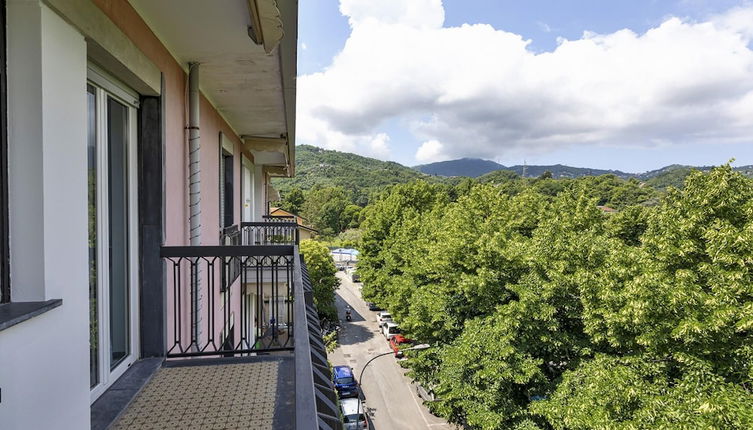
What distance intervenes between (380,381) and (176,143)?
18.4m

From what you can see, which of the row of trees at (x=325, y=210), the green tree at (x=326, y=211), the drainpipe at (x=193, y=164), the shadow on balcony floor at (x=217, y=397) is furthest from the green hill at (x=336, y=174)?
the shadow on balcony floor at (x=217, y=397)

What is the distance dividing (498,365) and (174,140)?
10.2m

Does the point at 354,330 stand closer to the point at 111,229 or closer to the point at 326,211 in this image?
the point at 111,229

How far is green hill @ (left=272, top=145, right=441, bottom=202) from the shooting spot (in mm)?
112594

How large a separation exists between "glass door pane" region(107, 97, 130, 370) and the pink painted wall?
44 cm

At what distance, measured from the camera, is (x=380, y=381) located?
2002 centimetres

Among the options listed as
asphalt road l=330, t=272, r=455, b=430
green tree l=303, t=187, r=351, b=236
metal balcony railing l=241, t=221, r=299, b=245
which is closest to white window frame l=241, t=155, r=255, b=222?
metal balcony railing l=241, t=221, r=299, b=245

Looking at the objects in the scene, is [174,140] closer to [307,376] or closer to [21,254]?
[21,254]

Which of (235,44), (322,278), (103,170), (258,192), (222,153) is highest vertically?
(235,44)

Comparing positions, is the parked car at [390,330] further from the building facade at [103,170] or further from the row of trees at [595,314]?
the building facade at [103,170]

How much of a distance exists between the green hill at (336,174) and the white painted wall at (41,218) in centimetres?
9478

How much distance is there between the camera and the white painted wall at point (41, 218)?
1797 millimetres

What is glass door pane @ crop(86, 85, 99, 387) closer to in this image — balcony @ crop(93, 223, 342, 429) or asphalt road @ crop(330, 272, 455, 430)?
balcony @ crop(93, 223, 342, 429)

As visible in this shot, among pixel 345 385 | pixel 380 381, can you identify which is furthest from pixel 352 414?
pixel 380 381
